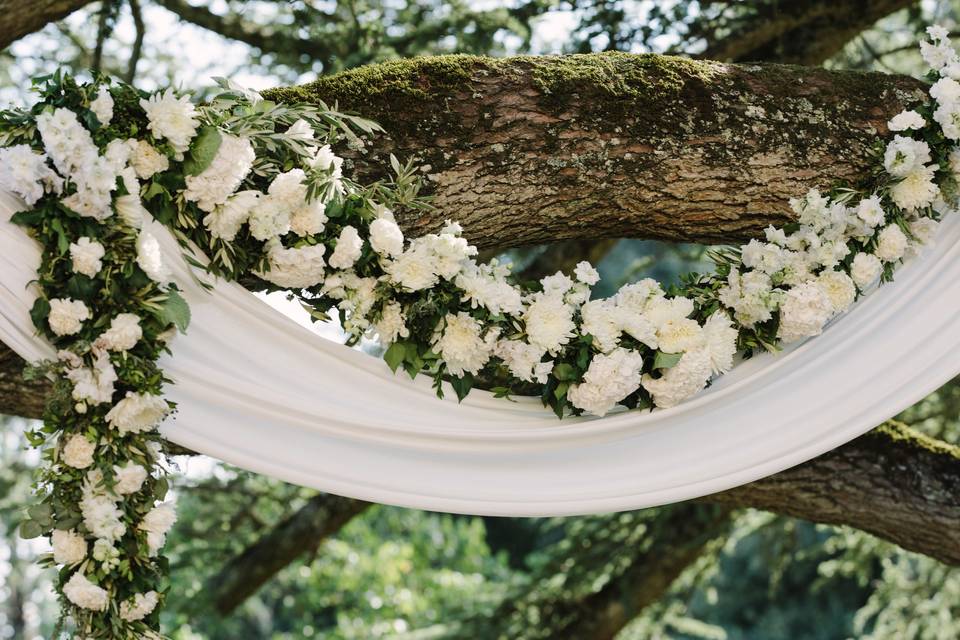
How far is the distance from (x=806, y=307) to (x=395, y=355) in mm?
958

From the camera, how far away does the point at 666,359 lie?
2.49 m

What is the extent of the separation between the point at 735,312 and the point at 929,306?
0.54 meters

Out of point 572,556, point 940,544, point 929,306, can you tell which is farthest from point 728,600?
point 929,306

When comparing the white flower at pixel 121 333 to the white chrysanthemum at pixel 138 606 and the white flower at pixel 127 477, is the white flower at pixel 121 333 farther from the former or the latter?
the white chrysanthemum at pixel 138 606

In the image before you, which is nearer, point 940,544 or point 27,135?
point 27,135

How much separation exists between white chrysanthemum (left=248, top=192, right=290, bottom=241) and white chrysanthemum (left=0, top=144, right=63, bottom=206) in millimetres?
380

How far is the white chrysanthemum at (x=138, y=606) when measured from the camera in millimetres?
2223

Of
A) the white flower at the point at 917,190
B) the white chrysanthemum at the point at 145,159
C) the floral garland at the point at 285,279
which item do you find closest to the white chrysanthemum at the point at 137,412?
the floral garland at the point at 285,279

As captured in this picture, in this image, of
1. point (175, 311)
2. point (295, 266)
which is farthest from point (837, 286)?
point (175, 311)

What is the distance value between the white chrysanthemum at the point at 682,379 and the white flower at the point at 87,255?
1212mm

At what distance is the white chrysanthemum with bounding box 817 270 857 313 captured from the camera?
8.57 ft

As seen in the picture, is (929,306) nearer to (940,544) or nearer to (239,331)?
(940,544)

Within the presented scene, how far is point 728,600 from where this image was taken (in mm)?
12656

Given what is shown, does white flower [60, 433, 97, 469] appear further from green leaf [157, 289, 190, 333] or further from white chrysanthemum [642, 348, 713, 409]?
white chrysanthemum [642, 348, 713, 409]
